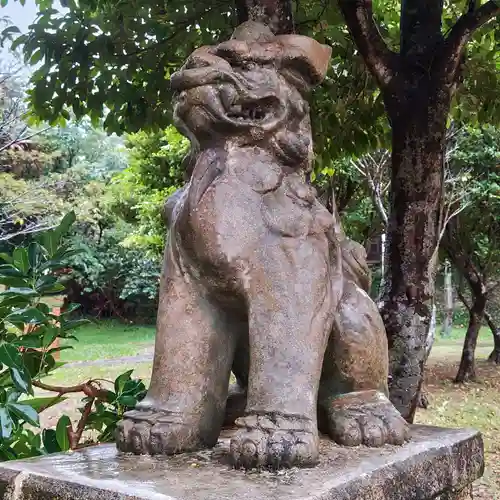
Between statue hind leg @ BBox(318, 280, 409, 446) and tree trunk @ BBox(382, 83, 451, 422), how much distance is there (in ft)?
5.09

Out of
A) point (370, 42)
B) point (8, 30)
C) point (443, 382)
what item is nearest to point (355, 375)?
point (370, 42)

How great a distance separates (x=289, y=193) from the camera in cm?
192

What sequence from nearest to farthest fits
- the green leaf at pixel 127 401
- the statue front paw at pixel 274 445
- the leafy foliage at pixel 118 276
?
the statue front paw at pixel 274 445 → the green leaf at pixel 127 401 → the leafy foliage at pixel 118 276

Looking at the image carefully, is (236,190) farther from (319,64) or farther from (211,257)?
(319,64)

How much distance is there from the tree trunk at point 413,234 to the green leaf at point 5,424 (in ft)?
6.92

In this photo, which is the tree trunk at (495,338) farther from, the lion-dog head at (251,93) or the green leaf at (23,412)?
the green leaf at (23,412)

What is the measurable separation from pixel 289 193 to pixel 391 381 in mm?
1956

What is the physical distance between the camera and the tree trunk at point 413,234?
11.6ft

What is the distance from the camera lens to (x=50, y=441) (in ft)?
7.58

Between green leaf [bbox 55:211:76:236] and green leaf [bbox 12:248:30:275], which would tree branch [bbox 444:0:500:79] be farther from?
green leaf [bbox 12:248:30:275]

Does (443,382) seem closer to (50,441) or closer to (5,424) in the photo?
(50,441)

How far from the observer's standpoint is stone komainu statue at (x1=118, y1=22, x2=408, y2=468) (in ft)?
5.78

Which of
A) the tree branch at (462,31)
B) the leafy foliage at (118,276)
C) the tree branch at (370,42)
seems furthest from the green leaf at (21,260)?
the leafy foliage at (118,276)

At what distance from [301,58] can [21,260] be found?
1.14 meters
